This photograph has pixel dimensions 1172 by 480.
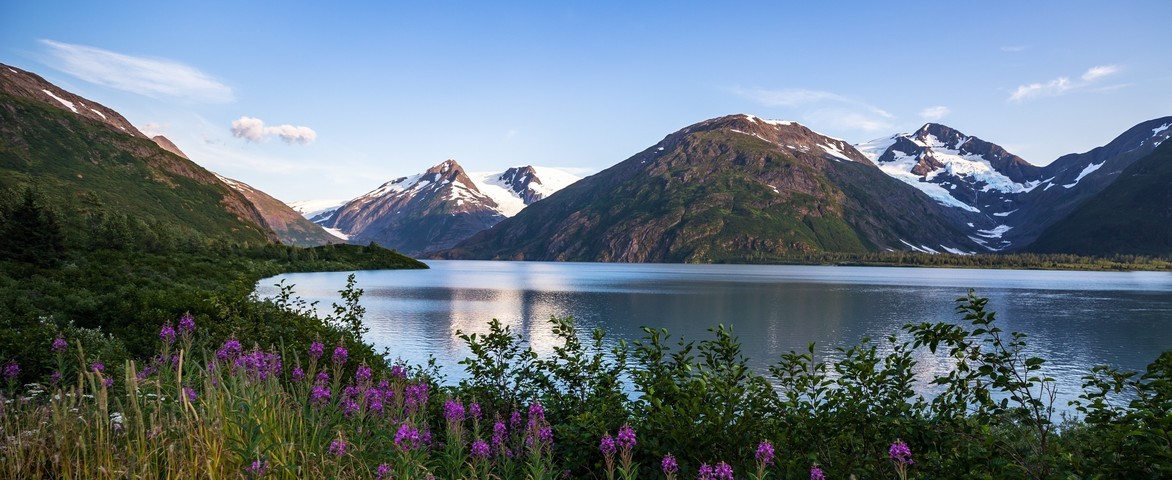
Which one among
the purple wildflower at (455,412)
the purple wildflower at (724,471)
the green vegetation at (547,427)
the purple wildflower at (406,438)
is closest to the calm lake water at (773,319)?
the green vegetation at (547,427)

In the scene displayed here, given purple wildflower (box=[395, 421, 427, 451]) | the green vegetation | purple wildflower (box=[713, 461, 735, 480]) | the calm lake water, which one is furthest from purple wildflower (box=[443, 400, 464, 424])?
the calm lake water

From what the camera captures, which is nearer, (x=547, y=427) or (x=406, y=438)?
(x=406, y=438)

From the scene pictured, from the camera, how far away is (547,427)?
8062 mm

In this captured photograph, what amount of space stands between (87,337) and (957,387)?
2041 cm

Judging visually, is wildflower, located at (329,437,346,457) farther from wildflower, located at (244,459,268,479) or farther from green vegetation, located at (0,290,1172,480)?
wildflower, located at (244,459,268,479)

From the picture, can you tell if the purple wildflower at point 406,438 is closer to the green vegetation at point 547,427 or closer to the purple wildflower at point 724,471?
the green vegetation at point 547,427

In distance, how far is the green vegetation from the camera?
611 cm

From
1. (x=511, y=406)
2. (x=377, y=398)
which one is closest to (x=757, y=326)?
(x=511, y=406)

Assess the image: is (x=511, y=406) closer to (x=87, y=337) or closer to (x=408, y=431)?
(x=408, y=431)

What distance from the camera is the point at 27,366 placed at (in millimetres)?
13773

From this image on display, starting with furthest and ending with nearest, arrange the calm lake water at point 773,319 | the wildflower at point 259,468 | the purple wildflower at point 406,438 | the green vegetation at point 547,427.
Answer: the calm lake water at point 773,319
the purple wildflower at point 406,438
the green vegetation at point 547,427
the wildflower at point 259,468

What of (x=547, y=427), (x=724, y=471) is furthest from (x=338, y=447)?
(x=724, y=471)

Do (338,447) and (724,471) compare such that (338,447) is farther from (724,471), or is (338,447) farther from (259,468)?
(724,471)

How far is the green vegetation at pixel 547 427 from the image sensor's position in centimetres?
611
